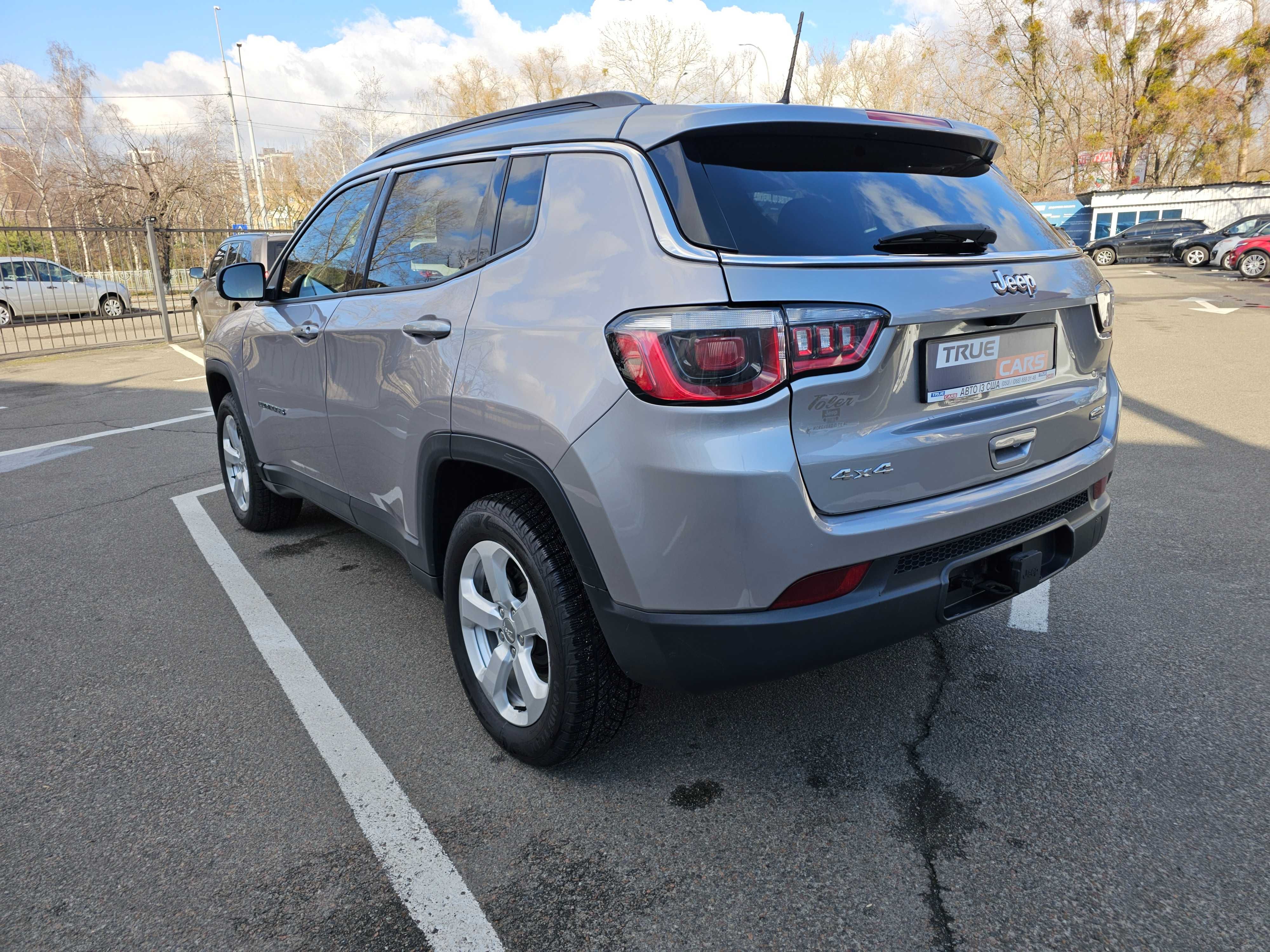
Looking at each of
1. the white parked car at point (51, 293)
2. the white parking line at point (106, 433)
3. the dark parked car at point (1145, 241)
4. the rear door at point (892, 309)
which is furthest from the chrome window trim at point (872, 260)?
the dark parked car at point (1145, 241)

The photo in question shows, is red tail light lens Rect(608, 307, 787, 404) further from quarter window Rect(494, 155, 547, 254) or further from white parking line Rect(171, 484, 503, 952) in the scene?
white parking line Rect(171, 484, 503, 952)

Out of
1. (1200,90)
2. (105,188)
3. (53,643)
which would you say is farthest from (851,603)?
(1200,90)

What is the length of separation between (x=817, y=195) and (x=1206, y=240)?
33.5m

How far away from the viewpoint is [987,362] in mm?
2248

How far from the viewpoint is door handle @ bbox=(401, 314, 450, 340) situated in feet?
8.57

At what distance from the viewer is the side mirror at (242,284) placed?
4039mm

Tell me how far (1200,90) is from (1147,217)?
8.03 meters

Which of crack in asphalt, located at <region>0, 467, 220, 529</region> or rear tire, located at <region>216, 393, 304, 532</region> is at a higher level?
rear tire, located at <region>216, 393, 304, 532</region>

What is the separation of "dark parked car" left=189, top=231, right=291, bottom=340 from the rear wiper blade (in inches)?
405

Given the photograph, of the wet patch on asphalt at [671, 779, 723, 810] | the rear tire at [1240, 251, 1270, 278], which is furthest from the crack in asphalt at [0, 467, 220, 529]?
the rear tire at [1240, 251, 1270, 278]

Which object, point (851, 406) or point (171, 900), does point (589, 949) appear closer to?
point (171, 900)

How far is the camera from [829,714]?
2.86m

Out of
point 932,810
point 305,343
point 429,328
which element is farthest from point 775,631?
point 305,343

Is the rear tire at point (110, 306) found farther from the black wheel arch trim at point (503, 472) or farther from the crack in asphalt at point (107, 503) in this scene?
the black wheel arch trim at point (503, 472)
